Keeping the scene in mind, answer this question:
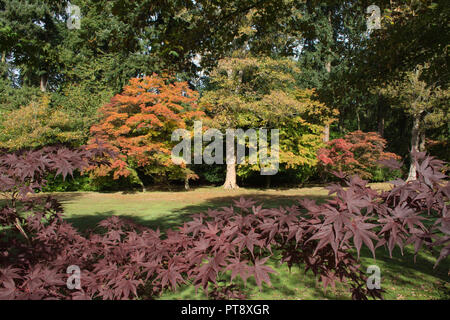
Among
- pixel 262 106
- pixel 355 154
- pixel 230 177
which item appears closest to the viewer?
pixel 262 106

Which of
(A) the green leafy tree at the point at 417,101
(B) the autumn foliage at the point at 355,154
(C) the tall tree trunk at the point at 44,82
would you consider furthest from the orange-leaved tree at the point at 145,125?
(A) the green leafy tree at the point at 417,101

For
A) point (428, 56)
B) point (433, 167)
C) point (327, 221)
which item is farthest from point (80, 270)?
point (428, 56)

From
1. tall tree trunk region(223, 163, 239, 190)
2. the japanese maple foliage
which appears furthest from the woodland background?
the japanese maple foliage

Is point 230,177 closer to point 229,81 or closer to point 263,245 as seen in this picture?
point 229,81

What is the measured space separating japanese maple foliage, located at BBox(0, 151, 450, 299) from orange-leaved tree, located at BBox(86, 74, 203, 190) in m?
12.7

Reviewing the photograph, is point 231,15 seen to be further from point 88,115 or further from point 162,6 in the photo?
point 88,115

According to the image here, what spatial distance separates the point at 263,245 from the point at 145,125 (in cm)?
1431

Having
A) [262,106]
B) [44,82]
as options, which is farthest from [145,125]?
[44,82]

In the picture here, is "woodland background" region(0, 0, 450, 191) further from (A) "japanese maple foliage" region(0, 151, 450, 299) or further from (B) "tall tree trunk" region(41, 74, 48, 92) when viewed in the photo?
(A) "japanese maple foliage" region(0, 151, 450, 299)

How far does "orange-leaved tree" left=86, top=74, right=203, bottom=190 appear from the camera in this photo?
14422mm

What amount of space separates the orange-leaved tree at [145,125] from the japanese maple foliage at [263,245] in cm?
1269

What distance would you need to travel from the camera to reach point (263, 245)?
1.50 meters

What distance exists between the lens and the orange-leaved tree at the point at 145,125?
14422 mm

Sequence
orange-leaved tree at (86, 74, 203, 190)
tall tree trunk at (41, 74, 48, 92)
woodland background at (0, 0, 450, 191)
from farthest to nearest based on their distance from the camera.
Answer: tall tree trunk at (41, 74, 48, 92)
orange-leaved tree at (86, 74, 203, 190)
woodland background at (0, 0, 450, 191)
